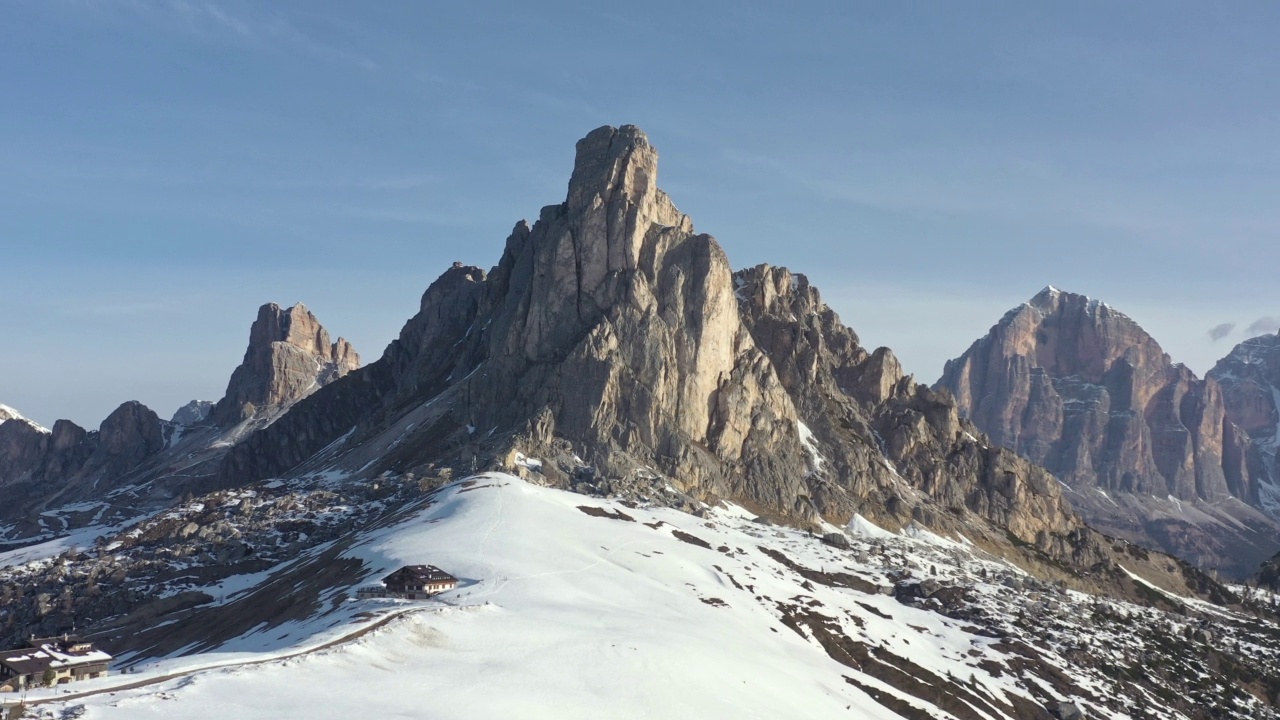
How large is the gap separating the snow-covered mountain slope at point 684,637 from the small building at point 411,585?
201 cm

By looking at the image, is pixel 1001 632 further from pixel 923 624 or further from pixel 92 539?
pixel 92 539

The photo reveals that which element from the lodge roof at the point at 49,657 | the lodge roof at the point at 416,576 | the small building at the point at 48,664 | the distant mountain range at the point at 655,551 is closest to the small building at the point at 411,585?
the lodge roof at the point at 416,576

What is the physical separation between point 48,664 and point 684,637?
156 feet

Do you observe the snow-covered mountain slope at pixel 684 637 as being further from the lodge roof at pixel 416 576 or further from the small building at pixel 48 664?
the small building at pixel 48 664

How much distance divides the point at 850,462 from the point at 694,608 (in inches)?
4066

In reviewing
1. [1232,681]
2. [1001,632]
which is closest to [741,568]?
[1001,632]

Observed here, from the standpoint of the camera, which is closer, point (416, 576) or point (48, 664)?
point (48, 664)

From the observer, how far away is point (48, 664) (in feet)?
222

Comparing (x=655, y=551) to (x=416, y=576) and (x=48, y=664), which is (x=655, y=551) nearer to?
(x=416, y=576)

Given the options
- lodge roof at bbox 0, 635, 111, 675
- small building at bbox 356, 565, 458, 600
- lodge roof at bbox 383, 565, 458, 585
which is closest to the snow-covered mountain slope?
small building at bbox 356, 565, 458, 600

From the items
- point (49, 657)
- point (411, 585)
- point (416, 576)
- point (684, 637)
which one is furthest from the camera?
point (416, 576)

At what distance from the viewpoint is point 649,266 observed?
642ft

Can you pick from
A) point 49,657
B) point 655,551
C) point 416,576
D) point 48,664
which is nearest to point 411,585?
point 416,576

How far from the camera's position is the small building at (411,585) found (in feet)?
302
